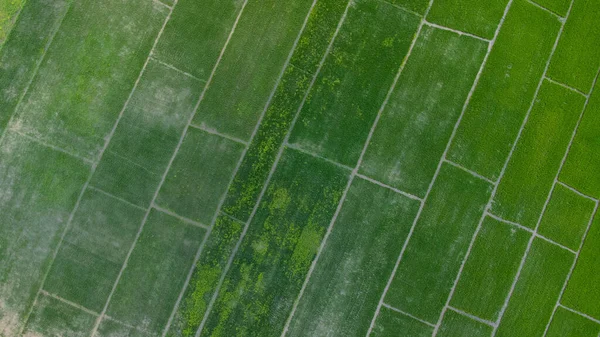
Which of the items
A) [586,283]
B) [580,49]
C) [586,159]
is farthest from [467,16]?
[586,283]

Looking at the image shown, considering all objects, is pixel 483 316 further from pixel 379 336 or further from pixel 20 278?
pixel 20 278

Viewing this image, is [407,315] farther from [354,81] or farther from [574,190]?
[354,81]

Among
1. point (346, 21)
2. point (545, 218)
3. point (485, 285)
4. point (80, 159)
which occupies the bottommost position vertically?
point (80, 159)

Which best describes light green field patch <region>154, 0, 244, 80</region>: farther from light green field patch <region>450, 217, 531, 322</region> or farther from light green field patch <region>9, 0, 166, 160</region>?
light green field patch <region>450, 217, 531, 322</region>

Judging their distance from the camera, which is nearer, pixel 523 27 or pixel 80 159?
pixel 80 159

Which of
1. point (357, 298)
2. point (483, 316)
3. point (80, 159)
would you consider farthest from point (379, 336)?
point (80, 159)

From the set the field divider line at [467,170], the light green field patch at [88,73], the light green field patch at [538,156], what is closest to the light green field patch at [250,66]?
the light green field patch at [88,73]
